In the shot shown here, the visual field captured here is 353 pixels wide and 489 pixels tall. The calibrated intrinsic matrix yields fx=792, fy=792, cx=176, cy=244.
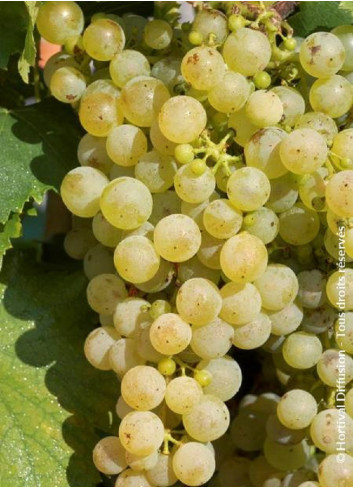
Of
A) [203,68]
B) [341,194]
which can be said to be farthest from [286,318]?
[203,68]

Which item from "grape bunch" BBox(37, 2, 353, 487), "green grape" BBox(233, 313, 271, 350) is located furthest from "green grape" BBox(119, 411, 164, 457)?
"green grape" BBox(233, 313, 271, 350)

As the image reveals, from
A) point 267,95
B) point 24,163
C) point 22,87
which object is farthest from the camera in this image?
point 22,87

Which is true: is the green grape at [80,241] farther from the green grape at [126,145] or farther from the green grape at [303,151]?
the green grape at [303,151]

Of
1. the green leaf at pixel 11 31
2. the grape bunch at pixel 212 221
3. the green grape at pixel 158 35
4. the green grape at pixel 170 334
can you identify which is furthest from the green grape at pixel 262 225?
the green leaf at pixel 11 31

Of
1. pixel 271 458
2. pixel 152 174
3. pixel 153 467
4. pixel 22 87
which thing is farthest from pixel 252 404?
pixel 22 87

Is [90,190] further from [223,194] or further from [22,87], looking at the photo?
[22,87]

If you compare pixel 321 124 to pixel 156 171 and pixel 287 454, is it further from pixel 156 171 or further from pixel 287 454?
pixel 287 454
